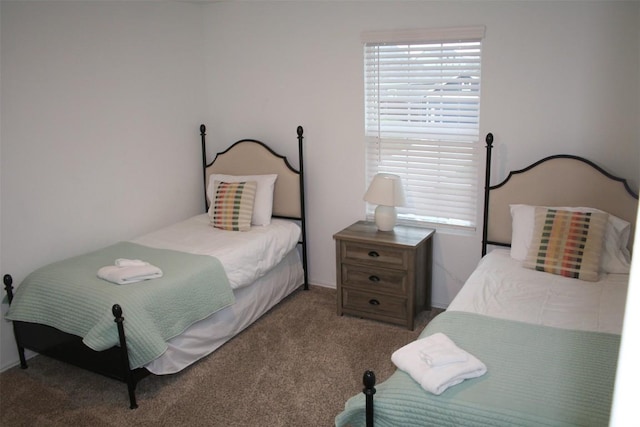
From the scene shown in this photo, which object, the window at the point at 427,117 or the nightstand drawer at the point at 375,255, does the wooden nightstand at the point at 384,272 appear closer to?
the nightstand drawer at the point at 375,255

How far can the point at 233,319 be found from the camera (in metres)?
3.60

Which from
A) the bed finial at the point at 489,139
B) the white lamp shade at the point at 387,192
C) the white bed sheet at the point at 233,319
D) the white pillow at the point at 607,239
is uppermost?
the bed finial at the point at 489,139

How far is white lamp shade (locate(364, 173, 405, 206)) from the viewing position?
12.3 feet

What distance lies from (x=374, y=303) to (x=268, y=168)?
54.8 inches

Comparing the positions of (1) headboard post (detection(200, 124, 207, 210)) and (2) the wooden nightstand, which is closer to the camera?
(2) the wooden nightstand

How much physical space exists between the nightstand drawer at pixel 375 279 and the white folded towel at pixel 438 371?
1498 millimetres

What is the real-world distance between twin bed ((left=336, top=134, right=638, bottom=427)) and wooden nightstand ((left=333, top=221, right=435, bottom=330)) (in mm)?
474

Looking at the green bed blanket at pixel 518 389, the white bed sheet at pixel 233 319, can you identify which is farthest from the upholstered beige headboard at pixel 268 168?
the green bed blanket at pixel 518 389

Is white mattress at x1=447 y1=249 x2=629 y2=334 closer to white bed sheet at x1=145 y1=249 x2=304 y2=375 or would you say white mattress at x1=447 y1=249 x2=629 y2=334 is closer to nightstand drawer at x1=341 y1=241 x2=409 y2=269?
nightstand drawer at x1=341 y1=241 x2=409 y2=269

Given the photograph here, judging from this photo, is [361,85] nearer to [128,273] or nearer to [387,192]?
[387,192]

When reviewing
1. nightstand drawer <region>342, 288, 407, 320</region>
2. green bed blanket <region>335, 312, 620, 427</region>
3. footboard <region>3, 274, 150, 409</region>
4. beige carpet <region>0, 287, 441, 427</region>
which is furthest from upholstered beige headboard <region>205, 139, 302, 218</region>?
green bed blanket <region>335, 312, 620, 427</region>

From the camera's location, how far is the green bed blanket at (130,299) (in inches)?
112

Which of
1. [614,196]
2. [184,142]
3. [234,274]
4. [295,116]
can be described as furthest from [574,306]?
[184,142]

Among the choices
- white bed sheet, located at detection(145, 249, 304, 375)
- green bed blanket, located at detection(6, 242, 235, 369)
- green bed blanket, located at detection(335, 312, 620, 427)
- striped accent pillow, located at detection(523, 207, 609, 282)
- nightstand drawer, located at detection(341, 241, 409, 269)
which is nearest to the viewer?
green bed blanket, located at detection(335, 312, 620, 427)
